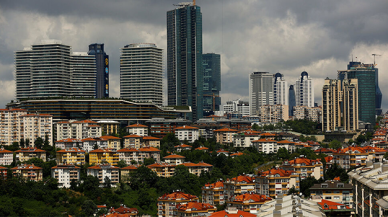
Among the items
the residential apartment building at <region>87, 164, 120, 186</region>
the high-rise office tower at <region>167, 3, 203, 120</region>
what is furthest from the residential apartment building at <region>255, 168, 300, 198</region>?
the high-rise office tower at <region>167, 3, 203, 120</region>

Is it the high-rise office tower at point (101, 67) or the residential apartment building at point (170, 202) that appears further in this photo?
the high-rise office tower at point (101, 67)

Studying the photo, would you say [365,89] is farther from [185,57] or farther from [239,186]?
[239,186]

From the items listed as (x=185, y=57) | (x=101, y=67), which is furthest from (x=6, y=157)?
(x=101, y=67)

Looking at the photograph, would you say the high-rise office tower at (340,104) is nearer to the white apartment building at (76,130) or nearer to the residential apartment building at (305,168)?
the white apartment building at (76,130)

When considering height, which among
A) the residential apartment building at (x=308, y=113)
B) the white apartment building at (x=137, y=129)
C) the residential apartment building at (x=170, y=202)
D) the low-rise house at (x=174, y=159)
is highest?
the residential apartment building at (x=308, y=113)

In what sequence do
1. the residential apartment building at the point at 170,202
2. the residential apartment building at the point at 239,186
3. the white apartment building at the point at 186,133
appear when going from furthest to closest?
the white apartment building at the point at 186,133 → the residential apartment building at the point at 239,186 → the residential apartment building at the point at 170,202

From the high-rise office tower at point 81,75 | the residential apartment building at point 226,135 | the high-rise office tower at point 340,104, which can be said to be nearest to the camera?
the residential apartment building at point 226,135

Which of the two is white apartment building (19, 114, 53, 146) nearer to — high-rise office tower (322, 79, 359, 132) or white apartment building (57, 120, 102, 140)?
white apartment building (57, 120, 102, 140)

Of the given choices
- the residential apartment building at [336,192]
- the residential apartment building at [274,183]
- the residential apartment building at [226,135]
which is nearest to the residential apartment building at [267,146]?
the residential apartment building at [226,135]

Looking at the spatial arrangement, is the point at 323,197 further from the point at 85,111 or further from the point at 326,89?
the point at 326,89
